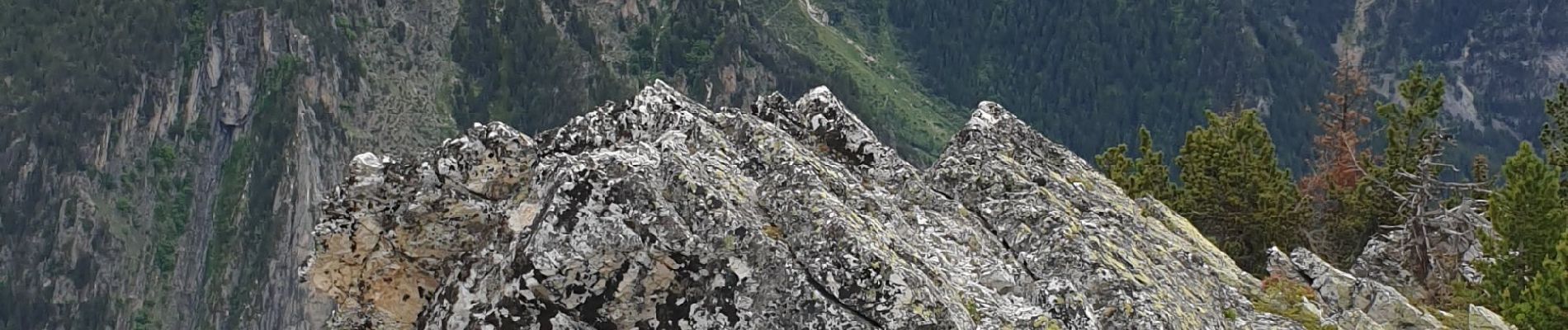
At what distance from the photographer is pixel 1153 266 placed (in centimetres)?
2784

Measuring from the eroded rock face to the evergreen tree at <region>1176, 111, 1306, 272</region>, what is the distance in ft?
101

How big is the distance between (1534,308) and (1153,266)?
17484 mm

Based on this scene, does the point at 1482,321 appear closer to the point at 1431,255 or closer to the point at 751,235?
the point at 751,235

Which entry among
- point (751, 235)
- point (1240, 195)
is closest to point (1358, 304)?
point (751, 235)

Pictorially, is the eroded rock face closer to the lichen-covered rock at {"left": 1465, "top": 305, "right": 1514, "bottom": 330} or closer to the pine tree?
the lichen-covered rock at {"left": 1465, "top": 305, "right": 1514, "bottom": 330}

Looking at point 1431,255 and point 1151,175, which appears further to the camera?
point 1151,175

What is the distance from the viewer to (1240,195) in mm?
63719

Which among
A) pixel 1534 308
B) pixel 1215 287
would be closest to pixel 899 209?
pixel 1215 287

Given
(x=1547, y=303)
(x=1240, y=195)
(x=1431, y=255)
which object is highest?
(x=1547, y=303)

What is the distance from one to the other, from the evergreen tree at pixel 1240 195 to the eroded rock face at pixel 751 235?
30.7 m

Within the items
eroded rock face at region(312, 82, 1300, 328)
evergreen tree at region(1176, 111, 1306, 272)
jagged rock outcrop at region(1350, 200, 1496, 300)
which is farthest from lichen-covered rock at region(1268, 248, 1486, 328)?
evergreen tree at region(1176, 111, 1306, 272)

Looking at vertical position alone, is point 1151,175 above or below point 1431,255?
below

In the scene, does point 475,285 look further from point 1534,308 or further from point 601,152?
point 1534,308

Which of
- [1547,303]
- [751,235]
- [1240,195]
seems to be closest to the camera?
[751,235]
